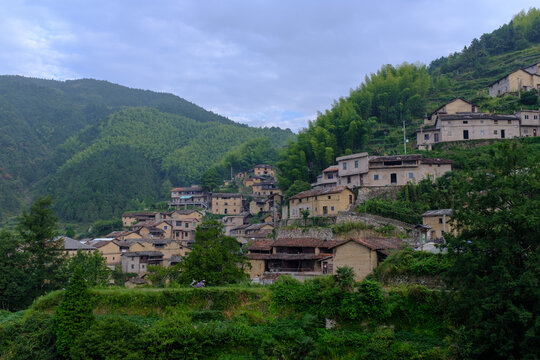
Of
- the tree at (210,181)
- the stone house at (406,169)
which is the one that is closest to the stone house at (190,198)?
the tree at (210,181)

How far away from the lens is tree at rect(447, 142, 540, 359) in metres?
10.0

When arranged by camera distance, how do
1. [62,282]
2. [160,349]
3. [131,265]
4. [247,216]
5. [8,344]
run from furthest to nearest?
[247,216] < [131,265] < [62,282] < [8,344] < [160,349]

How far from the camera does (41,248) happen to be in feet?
82.3

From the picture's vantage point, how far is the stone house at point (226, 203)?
61656 mm

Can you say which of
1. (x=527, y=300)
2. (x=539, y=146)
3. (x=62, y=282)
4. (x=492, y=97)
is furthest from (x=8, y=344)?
(x=492, y=97)

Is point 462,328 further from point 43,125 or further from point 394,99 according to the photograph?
point 43,125

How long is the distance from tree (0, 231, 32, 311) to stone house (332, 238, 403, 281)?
54.5ft

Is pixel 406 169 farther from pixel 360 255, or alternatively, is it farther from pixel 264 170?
pixel 264 170

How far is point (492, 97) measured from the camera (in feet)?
162

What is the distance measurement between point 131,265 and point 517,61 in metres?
59.9

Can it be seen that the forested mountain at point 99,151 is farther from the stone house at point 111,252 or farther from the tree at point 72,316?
the tree at point 72,316

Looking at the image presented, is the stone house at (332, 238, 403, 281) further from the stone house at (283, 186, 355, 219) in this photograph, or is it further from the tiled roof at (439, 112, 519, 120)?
the tiled roof at (439, 112, 519, 120)

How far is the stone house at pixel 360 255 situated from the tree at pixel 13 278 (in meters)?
16.6

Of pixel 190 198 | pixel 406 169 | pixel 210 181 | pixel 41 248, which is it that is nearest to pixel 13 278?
pixel 41 248
